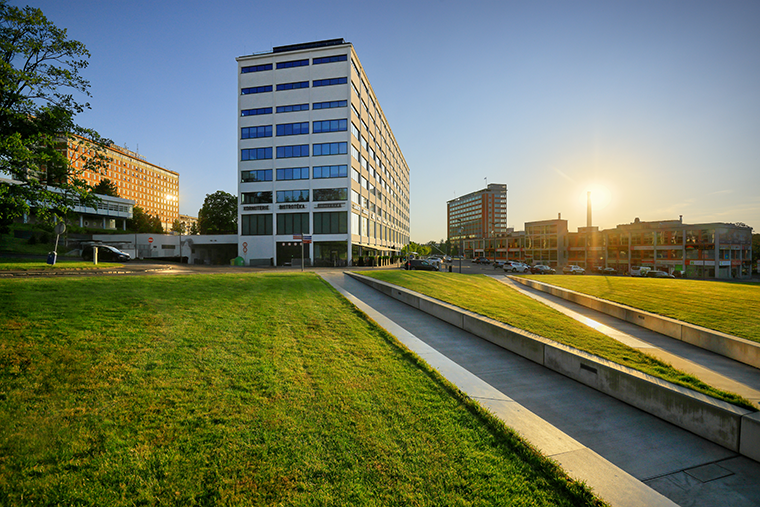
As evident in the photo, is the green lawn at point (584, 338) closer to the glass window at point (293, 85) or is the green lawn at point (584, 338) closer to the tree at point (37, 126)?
the tree at point (37, 126)

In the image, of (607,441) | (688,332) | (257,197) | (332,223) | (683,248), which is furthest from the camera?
(683,248)

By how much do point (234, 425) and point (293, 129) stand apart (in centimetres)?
5011

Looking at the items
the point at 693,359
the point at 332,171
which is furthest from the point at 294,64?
the point at 693,359

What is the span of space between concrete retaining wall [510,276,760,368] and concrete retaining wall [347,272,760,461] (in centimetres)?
457

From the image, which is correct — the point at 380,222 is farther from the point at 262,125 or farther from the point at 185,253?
the point at 185,253

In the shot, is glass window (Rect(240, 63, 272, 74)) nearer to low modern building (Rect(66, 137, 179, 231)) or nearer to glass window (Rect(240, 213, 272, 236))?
glass window (Rect(240, 213, 272, 236))

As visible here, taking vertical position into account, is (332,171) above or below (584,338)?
above

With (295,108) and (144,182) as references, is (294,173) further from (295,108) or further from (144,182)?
(144,182)

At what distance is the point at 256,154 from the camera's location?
48.8 metres

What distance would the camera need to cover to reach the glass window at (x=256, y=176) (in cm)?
4844

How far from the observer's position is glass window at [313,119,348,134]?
47125 mm

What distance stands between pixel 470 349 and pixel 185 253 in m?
60.5

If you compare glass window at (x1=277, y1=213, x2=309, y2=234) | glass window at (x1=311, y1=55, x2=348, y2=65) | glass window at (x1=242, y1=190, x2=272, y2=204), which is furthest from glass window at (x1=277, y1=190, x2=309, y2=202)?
glass window at (x1=311, y1=55, x2=348, y2=65)

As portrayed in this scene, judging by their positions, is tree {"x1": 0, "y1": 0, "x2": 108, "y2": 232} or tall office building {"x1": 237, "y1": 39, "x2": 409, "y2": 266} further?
tall office building {"x1": 237, "y1": 39, "x2": 409, "y2": 266}
